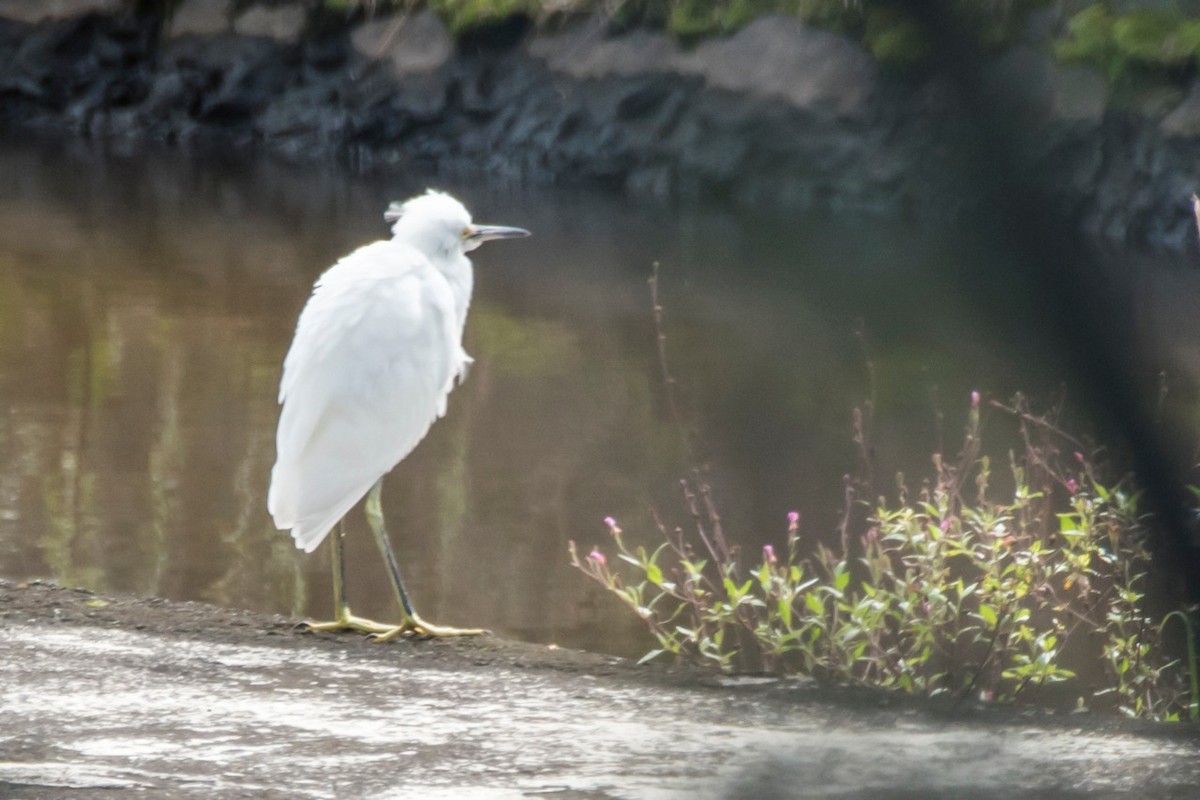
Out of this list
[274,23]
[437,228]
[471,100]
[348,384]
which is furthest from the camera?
[274,23]

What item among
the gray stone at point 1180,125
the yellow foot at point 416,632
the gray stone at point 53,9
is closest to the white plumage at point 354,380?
the yellow foot at point 416,632

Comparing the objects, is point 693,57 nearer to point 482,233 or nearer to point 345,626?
point 482,233

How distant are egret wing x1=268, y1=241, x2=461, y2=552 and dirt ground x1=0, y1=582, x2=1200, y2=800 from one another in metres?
0.32

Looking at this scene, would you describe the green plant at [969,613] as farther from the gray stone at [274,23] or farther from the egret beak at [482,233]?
the gray stone at [274,23]

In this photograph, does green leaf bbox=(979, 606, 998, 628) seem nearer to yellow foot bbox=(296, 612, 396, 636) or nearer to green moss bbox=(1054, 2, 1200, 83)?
yellow foot bbox=(296, 612, 396, 636)

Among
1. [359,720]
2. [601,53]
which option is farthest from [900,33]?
[601,53]

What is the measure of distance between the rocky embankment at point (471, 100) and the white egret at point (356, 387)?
20.6ft

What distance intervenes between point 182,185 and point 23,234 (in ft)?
10.9

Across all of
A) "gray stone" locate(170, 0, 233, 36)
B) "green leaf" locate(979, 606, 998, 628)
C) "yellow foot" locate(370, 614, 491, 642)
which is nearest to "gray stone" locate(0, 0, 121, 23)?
"gray stone" locate(170, 0, 233, 36)

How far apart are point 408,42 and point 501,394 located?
374 inches

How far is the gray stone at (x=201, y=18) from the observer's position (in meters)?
17.3

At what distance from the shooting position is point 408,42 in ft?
53.3

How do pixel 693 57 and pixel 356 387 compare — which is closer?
pixel 356 387

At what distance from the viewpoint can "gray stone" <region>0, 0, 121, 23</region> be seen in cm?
1764
